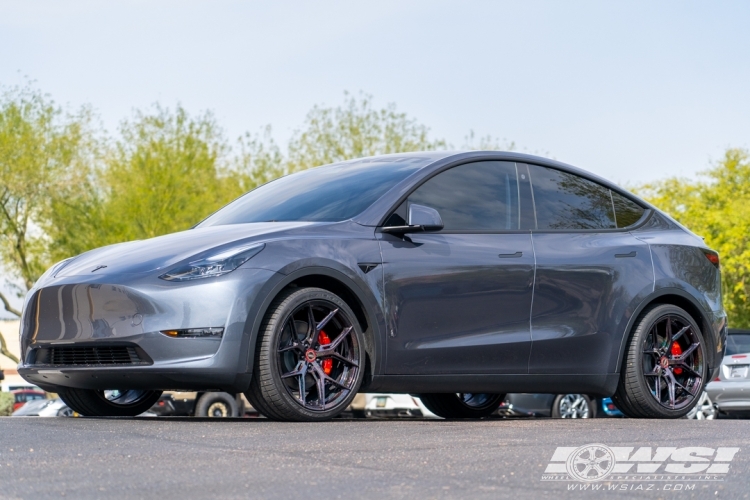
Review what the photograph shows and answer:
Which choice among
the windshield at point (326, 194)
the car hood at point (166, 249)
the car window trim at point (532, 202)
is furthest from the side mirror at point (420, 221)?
the car hood at point (166, 249)

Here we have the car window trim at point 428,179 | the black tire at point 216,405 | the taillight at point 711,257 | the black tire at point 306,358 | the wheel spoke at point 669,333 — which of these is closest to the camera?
the black tire at point 306,358

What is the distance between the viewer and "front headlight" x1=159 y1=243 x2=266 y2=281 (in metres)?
5.84

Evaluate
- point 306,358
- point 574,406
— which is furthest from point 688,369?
point 574,406

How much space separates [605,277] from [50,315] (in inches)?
136

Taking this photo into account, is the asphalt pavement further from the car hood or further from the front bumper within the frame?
the car hood

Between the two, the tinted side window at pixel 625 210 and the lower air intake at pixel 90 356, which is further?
the tinted side window at pixel 625 210

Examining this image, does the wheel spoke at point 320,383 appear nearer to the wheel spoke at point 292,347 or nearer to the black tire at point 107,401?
the wheel spoke at point 292,347

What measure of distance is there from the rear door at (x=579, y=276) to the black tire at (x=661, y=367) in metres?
0.17

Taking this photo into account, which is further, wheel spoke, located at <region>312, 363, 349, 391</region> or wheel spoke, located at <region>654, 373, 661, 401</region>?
wheel spoke, located at <region>654, 373, 661, 401</region>

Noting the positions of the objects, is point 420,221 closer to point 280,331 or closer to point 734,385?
point 280,331

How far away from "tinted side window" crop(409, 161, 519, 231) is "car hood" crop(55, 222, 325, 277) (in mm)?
897

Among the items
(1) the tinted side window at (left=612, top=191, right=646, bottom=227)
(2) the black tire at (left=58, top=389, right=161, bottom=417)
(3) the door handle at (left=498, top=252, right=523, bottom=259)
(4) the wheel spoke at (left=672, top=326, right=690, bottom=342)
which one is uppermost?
(1) the tinted side window at (left=612, top=191, right=646, bottom=227)

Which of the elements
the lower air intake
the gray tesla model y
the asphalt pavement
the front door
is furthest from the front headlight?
the front door

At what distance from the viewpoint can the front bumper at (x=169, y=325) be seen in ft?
19.0
